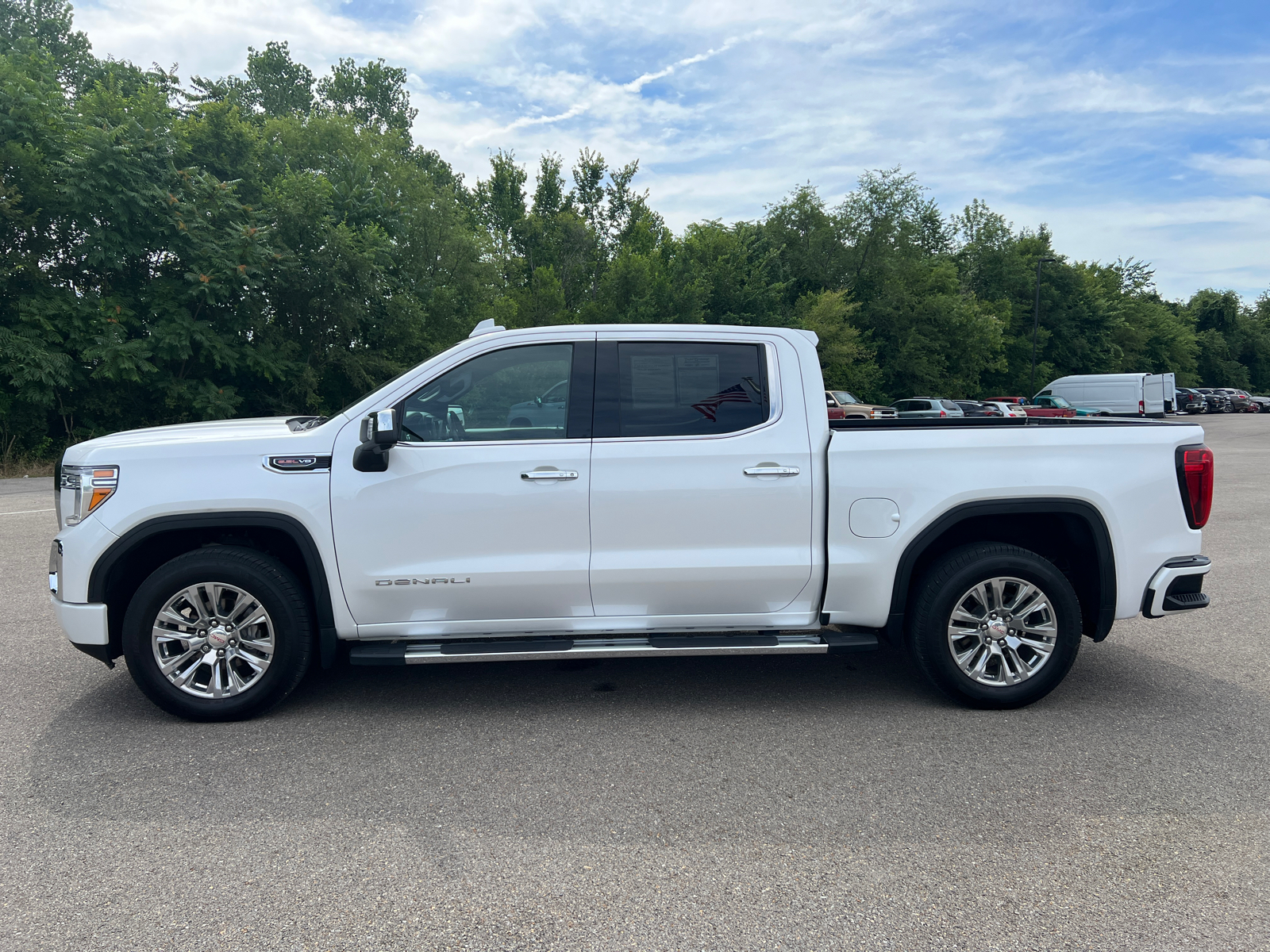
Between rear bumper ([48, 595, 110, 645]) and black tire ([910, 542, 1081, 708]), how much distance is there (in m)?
4.01

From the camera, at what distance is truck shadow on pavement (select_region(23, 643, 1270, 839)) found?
348 cm

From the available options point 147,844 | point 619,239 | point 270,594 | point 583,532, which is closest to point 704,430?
point 583,532

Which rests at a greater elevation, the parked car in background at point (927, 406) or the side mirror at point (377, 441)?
the parked car in background at point (927, 406)

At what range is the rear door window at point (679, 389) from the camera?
14.6 ft

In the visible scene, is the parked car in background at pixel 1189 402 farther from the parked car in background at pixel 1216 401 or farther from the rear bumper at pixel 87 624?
the rear bumper at pixel 87 624

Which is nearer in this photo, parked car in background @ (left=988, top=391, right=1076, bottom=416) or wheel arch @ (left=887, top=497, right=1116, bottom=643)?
wheel arch @ (left=887, top=497, right=1116, bottom=643)

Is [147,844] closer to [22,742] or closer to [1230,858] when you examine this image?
[22,742]

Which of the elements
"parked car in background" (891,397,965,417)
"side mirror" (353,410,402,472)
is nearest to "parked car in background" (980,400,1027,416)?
"parked car in background" (891,397,965,417)

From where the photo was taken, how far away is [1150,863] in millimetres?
3027

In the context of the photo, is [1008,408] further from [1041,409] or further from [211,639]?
[211,639]

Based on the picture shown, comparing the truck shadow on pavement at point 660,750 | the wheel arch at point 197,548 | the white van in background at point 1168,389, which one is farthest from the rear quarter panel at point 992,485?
the white van in background at point 1168,389

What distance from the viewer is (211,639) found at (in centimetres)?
431

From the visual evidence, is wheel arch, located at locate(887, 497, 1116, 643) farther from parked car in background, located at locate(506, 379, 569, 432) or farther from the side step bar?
parked car in background, located at locate(506, 379, 569, 432)

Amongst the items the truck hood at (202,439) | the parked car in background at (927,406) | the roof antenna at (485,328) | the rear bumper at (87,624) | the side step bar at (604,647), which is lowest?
the side step bar at (604,647)
